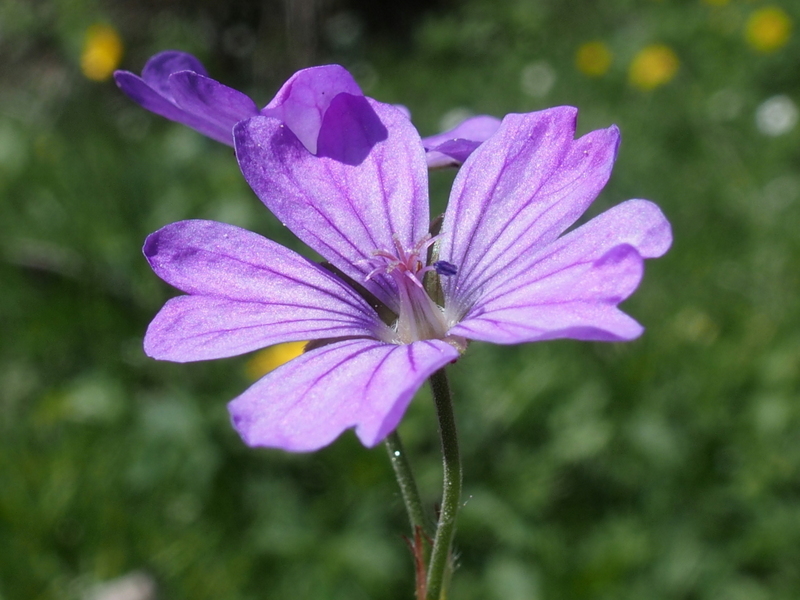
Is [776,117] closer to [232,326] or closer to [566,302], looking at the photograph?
[566,302]

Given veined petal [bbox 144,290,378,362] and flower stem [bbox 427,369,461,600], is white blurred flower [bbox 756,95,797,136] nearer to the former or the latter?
veined petal [bbox 144,290,378,362]

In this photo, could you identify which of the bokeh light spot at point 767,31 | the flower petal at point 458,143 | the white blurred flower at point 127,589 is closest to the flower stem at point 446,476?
the flower petal at point 458,143

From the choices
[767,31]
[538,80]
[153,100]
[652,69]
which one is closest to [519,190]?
[153,100]

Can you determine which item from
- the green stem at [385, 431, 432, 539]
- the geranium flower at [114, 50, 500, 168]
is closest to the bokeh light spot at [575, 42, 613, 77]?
the geranium flower at [114, 50, 500, 168]

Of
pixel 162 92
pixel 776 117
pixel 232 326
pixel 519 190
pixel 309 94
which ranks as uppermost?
pixel 776 117

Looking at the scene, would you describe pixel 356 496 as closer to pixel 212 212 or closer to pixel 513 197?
pixel 212 212

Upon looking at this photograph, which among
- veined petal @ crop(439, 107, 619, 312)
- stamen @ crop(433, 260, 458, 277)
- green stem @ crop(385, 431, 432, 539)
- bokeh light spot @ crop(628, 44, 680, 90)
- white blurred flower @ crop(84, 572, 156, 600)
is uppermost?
bokeh light spot @ crop(628, 44, 680, 90)

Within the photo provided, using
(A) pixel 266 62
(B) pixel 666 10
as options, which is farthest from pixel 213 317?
(B) pixel 666 10
